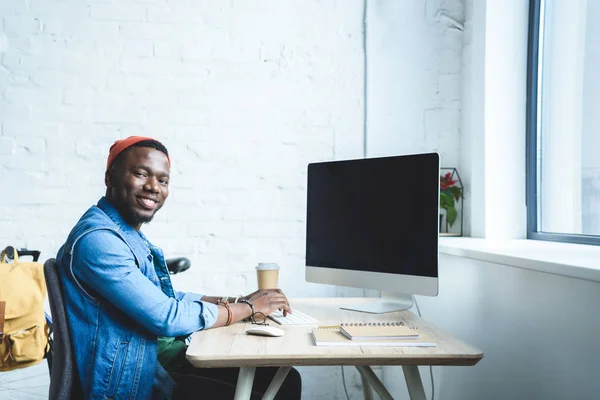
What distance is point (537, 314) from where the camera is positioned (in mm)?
1570

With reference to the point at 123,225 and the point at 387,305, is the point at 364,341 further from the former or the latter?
the point at 123,225

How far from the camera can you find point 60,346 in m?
1.39

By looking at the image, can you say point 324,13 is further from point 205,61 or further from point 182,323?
point 182,323

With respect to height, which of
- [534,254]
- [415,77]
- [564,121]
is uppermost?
[415,77]

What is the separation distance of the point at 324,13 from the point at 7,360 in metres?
1.89

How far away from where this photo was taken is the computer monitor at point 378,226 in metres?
1.70

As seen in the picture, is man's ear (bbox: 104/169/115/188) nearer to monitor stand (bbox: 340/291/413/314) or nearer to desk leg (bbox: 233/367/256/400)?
desk leg (bbox: 233/367/256/400)

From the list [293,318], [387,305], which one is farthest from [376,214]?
[293,318]

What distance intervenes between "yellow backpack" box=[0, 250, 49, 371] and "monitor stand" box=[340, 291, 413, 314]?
971 mm

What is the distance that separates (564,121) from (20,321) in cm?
199

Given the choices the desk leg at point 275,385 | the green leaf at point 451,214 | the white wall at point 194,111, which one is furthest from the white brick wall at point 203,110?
the desk leg at point 275,385

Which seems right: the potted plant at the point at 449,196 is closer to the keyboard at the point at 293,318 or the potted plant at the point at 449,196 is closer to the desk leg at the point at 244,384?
the keyboard at the point at 293,318

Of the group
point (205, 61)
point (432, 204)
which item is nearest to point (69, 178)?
point (205, 61)

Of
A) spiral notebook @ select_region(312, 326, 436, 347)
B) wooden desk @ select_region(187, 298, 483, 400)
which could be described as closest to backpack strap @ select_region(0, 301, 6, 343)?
wooden desk @ select_region(187, 298, 483, 400)
